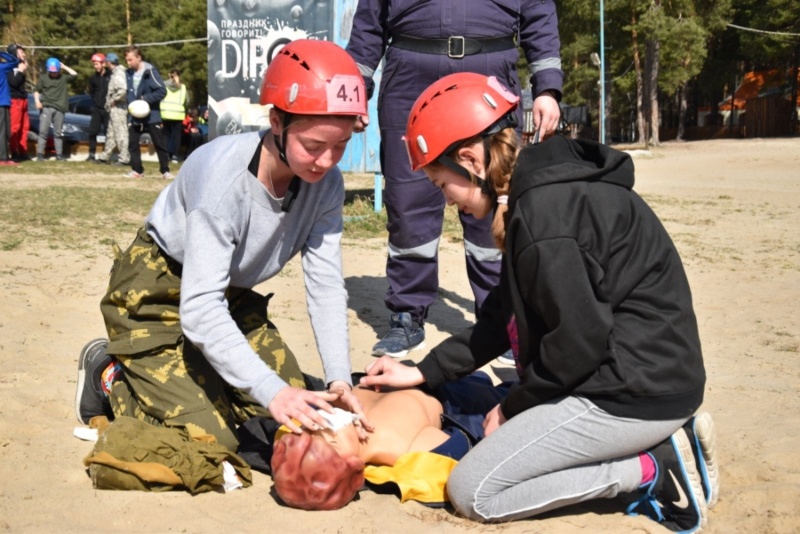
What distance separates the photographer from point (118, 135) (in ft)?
55.2

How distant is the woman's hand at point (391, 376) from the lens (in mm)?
3457

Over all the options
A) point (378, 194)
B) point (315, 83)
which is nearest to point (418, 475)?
point (315, 83)

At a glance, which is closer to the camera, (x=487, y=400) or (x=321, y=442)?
(x=321, y=442)

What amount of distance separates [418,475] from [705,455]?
944mm

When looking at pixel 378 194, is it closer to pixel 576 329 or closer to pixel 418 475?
pixel 418 475

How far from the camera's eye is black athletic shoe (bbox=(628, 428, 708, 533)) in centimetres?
287

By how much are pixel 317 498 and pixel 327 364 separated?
569 mm

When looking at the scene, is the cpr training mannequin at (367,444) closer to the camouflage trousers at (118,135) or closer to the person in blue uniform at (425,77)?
the person in blue uniform at (425,77)

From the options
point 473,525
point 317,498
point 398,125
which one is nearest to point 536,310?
point 473,525

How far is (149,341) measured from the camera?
3508mm

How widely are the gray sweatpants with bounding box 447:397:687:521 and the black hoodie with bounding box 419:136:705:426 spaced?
5cm

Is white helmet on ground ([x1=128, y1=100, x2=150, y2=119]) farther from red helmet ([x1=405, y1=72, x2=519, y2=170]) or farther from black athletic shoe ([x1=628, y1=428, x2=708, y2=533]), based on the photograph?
black athletic shoe ([x1=628, y1=428, x2=708, y2=533])

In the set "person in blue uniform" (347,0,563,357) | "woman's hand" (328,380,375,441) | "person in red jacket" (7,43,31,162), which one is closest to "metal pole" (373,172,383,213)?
"person in blue uniform" (347,0,563,357)

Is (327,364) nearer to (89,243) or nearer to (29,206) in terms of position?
(89,243)
